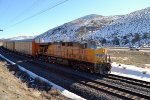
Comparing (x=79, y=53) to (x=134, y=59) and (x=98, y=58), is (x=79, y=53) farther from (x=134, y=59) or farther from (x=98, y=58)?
(x=134, y=59)

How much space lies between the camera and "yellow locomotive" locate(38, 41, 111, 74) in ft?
73.0

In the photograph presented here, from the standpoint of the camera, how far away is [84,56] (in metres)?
23.4

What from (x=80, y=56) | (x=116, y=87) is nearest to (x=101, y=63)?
(x=80, y=56)

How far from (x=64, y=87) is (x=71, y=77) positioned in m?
3.36

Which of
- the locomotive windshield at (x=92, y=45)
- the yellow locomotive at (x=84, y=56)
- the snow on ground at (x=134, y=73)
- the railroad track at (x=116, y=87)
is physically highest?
the locomotive windshield at (x=92, y=45)

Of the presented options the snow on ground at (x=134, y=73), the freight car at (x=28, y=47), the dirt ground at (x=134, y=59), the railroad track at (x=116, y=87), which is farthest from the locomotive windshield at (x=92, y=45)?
the freight car at (x=28, y=47)

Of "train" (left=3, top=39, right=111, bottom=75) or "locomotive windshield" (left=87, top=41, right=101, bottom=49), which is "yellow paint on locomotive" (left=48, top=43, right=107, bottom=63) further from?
"locomotive windshield" (left=87, top=41, right=101, bottom=49)

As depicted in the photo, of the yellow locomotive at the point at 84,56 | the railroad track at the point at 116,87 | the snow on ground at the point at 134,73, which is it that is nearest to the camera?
the railroad track at the point at 116,87

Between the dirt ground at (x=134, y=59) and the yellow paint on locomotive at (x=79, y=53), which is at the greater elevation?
the yellow paint on locomotive at (x=79, y=53)

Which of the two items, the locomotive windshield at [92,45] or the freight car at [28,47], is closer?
the locomotive windshield at [92,45]

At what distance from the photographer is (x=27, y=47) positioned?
43.3 m

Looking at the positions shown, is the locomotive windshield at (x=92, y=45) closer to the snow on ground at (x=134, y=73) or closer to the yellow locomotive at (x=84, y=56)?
the yellow locomotive at (x=84, y=56)

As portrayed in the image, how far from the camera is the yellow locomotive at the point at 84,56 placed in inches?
877

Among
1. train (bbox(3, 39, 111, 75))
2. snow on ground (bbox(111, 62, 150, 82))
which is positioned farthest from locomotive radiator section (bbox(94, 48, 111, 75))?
snow on ground (bbox(111, 62, 150, 82))
